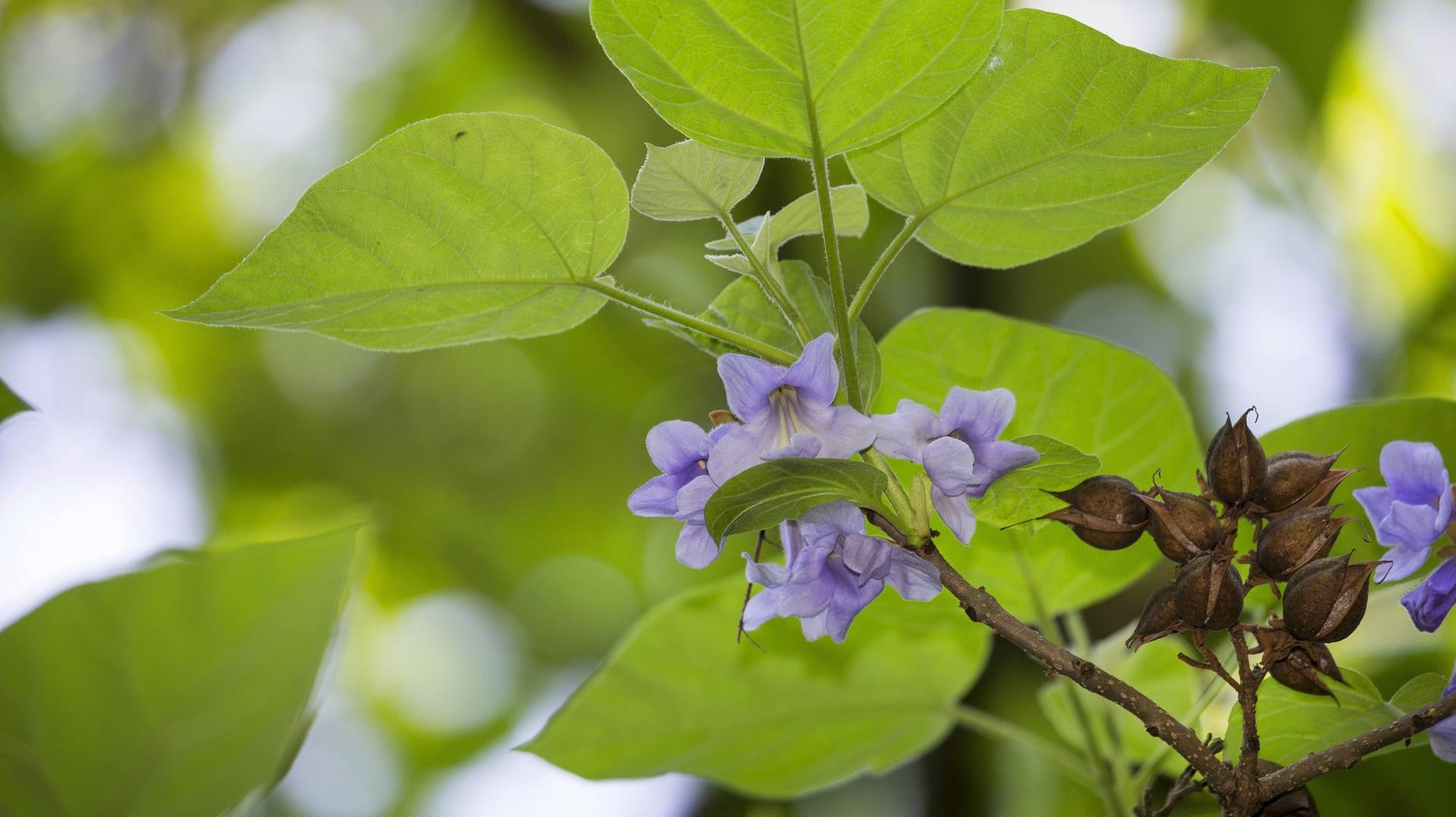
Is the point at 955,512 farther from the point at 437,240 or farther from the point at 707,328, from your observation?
the point at 437,240

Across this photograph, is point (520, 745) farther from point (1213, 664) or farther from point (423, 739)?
point (423, 739)

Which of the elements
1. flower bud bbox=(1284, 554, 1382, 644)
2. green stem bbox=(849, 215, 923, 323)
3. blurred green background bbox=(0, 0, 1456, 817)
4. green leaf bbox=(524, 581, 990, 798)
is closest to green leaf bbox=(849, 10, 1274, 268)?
green stem bbox=(849, 215, 923, 323)

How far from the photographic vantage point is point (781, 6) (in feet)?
1.67

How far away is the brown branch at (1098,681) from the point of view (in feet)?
1.42

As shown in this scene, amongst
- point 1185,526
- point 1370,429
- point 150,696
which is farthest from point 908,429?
point 1370,429

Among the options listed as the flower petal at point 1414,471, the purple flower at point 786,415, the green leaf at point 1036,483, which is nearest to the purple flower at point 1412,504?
the flower petal at point 1414,471

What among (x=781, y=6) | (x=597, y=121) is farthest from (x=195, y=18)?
(x=781, y=6)

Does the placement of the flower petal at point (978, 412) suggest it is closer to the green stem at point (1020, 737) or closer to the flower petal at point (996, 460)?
the flower petal at point (996, 460)

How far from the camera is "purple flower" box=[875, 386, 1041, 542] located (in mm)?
472

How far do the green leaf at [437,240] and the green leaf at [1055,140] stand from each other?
155 mm

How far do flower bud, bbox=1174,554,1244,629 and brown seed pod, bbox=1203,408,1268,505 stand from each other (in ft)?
0.15

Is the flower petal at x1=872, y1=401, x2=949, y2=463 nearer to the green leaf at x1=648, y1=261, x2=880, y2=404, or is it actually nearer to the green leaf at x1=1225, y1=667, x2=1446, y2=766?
the green leaf at x1=648, y1=261, x2=880, y2=404

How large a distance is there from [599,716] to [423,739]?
2003 millimetres

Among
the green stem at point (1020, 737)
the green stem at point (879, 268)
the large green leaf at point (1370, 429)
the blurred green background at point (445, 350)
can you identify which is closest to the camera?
the green stem at point (879, 268)
